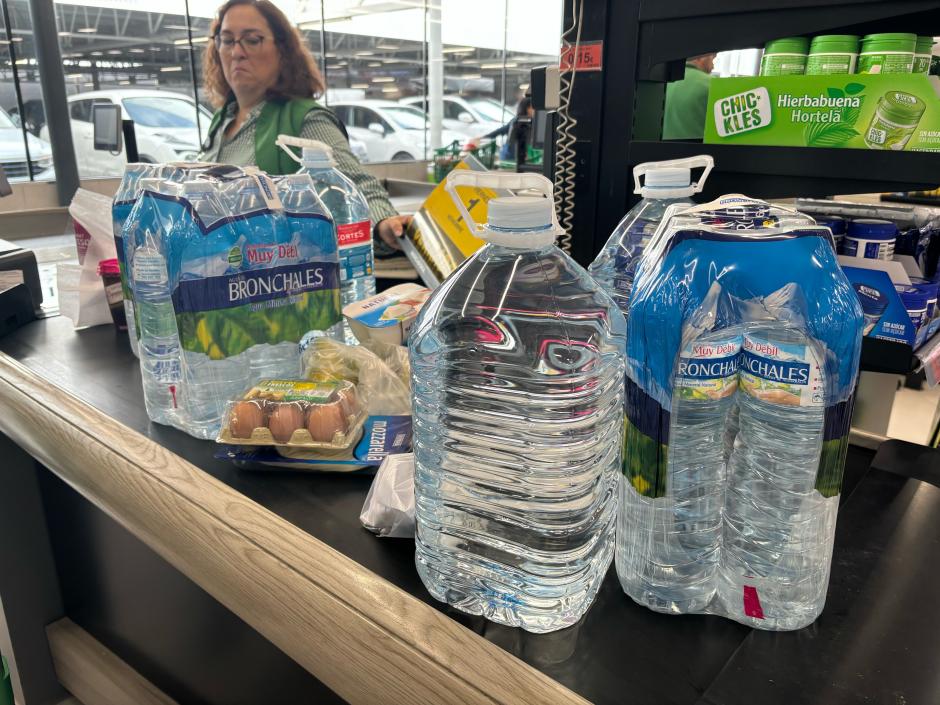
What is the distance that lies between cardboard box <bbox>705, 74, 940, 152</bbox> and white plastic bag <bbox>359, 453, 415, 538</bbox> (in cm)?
78

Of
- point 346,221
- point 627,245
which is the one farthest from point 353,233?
point 627,245

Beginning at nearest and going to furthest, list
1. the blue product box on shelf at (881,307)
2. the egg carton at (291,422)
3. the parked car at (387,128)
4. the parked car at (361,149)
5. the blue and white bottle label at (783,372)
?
1. the blue and white bottle label at (783,372)
2. the egg carton at (291,422)
3. the blue product box on shelf at (881,307)
4. the parked car at (361,149)
5. the parked car at (387,128)

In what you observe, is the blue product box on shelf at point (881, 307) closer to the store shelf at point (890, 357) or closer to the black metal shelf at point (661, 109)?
the store shelf at point (890, 357)

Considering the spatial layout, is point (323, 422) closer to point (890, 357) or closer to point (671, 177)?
point (671, 177)

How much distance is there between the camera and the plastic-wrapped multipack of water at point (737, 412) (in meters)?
0.58

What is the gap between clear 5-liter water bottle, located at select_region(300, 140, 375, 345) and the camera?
134cm

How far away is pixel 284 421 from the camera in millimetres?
917

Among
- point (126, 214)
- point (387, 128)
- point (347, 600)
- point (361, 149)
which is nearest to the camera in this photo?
point (347, 600)

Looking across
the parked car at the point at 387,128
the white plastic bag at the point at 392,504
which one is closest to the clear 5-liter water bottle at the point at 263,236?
the white plastic bag at the point at 392,504

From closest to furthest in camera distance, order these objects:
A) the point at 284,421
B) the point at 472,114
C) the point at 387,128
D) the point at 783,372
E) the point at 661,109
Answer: the point at 783,372 → the point at 284,421 → the point at 661,109 → the point at 387,128 → the point at 472,114

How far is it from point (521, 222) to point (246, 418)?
48 cm

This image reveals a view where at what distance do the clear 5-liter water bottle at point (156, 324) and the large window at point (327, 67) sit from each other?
5121 mm

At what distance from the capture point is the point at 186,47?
8891 mm

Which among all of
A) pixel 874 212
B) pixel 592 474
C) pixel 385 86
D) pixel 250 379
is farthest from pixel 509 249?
pixel 385 86
